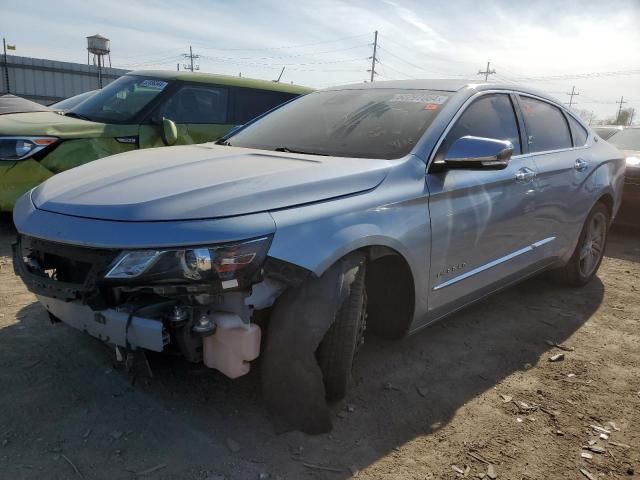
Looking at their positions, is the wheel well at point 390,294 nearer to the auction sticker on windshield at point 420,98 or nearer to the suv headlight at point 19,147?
the auction sticker on windshield at point 420,98

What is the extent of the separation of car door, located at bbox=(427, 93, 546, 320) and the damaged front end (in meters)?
1.01

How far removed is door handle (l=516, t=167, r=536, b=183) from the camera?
3269mm

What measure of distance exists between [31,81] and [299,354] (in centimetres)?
2513

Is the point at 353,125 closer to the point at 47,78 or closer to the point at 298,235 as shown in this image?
the point at 298,235

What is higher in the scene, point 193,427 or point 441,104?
point 441,104

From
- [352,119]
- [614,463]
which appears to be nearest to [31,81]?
[352,119]

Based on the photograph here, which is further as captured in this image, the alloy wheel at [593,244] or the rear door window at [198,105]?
the rear door window at [198,105]

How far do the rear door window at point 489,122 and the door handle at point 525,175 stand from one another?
0.13 m

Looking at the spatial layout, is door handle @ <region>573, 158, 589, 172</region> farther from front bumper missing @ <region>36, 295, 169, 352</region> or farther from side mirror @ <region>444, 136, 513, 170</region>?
front bumper missing @ <region>36, 295, 169, 352</region>

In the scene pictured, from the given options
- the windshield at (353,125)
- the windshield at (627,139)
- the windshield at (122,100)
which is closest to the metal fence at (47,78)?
the windshield at (122,100)

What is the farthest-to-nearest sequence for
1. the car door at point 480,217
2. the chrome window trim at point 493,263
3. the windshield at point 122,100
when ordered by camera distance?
the windshield at point 122,100
the chrome window trim at point 493,263
the car door at point 480,217

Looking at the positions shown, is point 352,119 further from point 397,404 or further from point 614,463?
point 614,463

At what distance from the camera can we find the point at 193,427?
7.32ft

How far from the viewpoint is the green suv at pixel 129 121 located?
4711 millimetres
